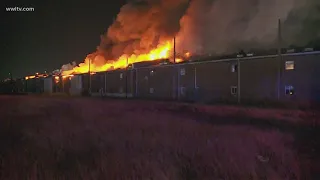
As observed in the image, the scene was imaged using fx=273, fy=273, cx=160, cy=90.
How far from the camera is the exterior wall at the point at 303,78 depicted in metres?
27.9

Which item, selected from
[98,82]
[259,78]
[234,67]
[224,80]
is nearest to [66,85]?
[98,82]

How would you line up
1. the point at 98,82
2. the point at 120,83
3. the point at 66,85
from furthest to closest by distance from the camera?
the point at 66,85 → the point at 98,82 → the point at 120,83

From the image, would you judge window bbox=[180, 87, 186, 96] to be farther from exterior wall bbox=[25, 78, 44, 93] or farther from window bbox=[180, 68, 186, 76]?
exterior wall bbox=[25, 78, 44, 93]

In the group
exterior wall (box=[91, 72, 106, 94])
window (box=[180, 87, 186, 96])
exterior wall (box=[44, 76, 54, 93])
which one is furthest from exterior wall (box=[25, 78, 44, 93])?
window (box=[180, 87, 186, 96])

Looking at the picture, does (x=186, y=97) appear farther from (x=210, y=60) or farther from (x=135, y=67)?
(x=135, y=67)

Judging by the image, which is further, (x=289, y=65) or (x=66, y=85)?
(x=66, y=85)

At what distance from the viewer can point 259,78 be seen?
31516mm

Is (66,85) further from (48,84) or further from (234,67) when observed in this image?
(234,67)

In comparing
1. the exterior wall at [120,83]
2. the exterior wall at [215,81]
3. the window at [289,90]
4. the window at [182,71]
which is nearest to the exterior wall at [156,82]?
the window at [182,71]

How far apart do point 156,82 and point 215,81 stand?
37.0ft

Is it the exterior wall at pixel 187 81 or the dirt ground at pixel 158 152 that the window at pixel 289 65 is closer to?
the exterior wall at pixel 187 81

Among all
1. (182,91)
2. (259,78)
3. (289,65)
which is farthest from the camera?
(182,91)

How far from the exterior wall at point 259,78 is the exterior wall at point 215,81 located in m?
1.26

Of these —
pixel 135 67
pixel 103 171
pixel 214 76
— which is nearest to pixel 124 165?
pixel 103 171
